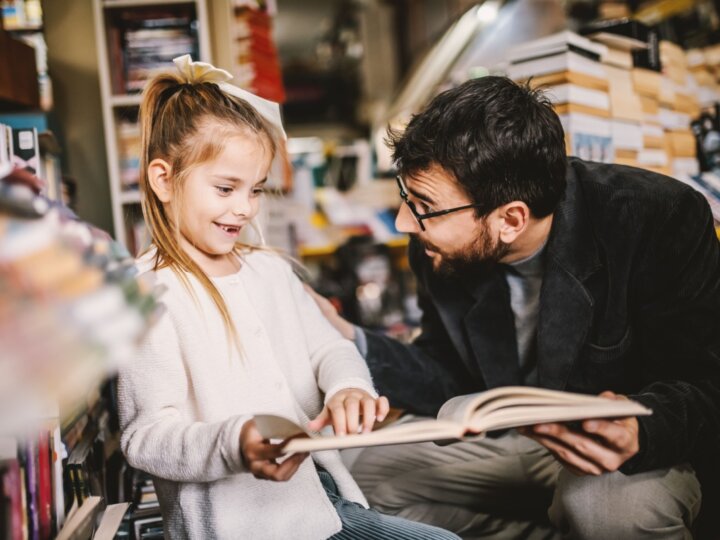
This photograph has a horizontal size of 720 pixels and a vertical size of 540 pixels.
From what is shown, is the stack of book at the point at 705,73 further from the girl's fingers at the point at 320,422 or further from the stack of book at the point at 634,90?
the girl's fingers at the point at 320,422

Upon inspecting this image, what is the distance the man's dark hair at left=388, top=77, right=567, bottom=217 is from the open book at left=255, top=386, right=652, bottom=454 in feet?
1.93

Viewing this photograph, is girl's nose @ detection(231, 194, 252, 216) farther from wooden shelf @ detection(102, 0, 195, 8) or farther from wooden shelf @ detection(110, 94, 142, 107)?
wooden shelf @ detection(102, 0, 195, 8)

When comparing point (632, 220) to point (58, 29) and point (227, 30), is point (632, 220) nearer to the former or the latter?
point (227, 30)

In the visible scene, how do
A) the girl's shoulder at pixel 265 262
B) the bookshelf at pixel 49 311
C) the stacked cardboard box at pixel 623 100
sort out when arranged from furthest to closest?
the stacked cardboard box at pixel 623 100
the girl's shoulder at pixel 265 262
the bookshelf at pixel 49 311

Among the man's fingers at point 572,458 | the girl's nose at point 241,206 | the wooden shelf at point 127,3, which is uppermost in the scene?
the wooden shelf at point 127,3

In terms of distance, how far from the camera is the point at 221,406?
1027 mm

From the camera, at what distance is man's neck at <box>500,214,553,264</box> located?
1.37 metres

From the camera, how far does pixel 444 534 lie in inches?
40.6

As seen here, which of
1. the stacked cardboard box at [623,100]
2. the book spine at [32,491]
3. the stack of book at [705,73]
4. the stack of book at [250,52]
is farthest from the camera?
the stack of book at [250,52]

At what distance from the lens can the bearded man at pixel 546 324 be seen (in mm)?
1145

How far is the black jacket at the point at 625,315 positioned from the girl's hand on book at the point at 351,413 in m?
0.39

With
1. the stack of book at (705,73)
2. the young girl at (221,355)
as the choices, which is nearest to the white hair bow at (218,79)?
the young girl at (221,355)

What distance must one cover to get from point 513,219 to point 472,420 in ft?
2.21

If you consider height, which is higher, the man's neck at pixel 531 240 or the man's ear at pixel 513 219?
the man's ear at pixel 513 219
